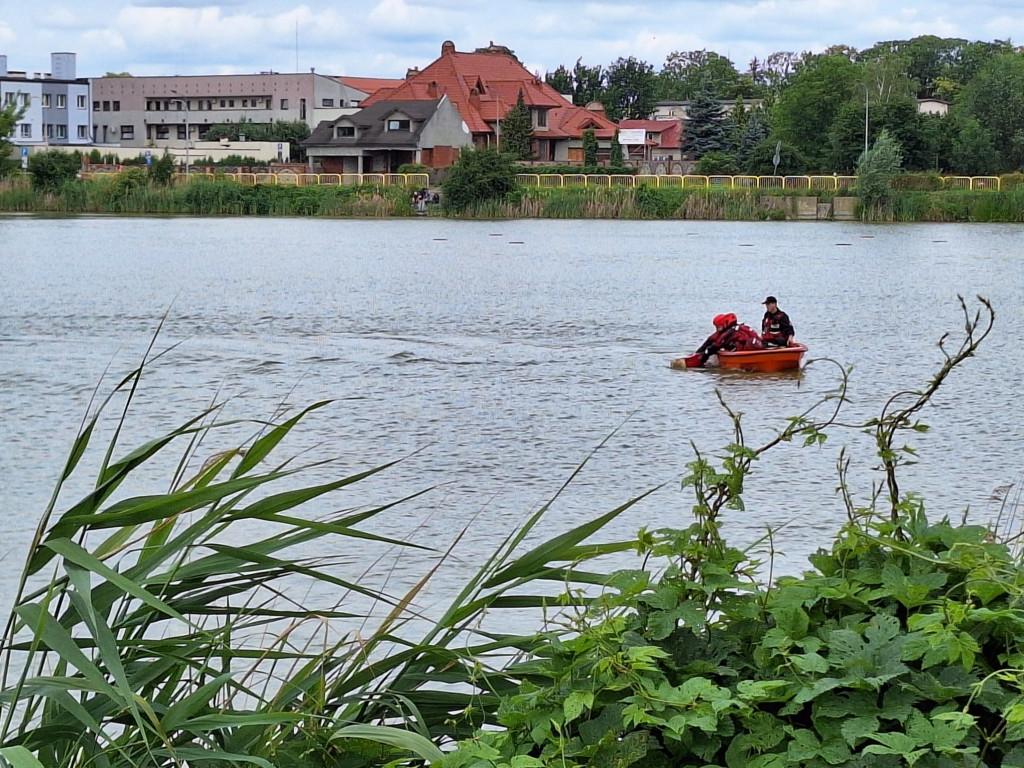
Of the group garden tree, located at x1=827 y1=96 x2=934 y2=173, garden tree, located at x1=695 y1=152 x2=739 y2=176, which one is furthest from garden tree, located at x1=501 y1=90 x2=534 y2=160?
garden tree, located at x1=827 y1=96 x2=934 y2=173

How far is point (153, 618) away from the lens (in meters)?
3.54

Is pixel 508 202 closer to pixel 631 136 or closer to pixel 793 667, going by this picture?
pixel 631 136

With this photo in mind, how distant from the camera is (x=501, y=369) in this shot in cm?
1792

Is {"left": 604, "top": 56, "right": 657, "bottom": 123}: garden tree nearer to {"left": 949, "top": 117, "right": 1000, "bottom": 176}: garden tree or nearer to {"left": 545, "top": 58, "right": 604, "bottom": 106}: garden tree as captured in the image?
{"left": 545, "top": 58, "right": 604, "bottom": 106}: garden tree

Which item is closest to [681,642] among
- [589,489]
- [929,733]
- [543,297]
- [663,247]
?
[929,733]

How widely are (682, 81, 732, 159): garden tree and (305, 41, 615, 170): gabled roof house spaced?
20.9ft

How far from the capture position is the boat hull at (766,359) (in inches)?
667

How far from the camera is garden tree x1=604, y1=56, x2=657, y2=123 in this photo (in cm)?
13188

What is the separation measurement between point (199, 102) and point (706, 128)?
4955 centimetres

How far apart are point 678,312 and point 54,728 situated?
2226 centimetres

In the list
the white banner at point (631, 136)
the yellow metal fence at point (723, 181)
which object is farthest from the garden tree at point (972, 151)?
the white banner at point (631, 136)

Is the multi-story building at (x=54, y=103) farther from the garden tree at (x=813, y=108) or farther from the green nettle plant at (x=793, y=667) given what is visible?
the green nettle plant at (x=793, y=667)

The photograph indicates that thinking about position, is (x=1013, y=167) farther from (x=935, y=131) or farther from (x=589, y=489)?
(x=589, y=489)

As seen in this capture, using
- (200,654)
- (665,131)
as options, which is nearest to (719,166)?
(665,131)
